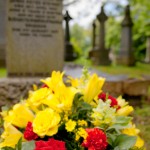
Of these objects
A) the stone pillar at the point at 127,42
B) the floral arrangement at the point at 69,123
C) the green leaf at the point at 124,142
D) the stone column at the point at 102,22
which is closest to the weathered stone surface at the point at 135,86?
the floral arrangement at the point at 69,123

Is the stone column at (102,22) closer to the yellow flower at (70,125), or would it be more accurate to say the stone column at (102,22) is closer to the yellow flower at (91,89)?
the yellow flower at (91,89)

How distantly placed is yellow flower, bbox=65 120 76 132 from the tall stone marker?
335 cm

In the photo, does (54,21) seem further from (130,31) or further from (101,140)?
(130,31)

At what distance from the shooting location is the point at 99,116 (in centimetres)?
155

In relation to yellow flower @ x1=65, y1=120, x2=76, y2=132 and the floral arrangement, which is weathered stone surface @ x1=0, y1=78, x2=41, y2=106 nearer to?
the floral arrangement

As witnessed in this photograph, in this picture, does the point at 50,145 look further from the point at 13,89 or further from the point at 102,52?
the point at 102,52

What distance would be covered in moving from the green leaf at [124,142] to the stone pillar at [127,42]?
11075mm

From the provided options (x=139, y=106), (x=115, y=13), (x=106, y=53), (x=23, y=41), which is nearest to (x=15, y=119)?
(x=23, y=41)

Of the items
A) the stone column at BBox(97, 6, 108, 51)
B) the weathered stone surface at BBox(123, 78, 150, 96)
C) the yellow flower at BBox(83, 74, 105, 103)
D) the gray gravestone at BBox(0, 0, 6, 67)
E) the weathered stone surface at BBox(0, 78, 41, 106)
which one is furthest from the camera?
the stone column at BBox(97, 6, 108, 51)

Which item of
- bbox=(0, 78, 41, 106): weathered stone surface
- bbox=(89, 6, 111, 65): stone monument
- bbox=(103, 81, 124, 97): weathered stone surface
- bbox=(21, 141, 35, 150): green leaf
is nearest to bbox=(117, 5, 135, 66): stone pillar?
bbox=(89, 6, 111, 65): stone monument

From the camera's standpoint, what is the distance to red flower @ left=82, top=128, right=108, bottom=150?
149 cm

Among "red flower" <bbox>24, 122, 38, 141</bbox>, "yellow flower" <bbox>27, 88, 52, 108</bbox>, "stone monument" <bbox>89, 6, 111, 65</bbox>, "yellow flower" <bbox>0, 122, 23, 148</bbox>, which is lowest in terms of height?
"stone monument" <bbox>89, 6, 111, 65</bbox>

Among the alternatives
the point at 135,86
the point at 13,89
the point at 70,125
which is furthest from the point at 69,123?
the point at 135,86

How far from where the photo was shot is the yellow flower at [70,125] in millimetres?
1561
